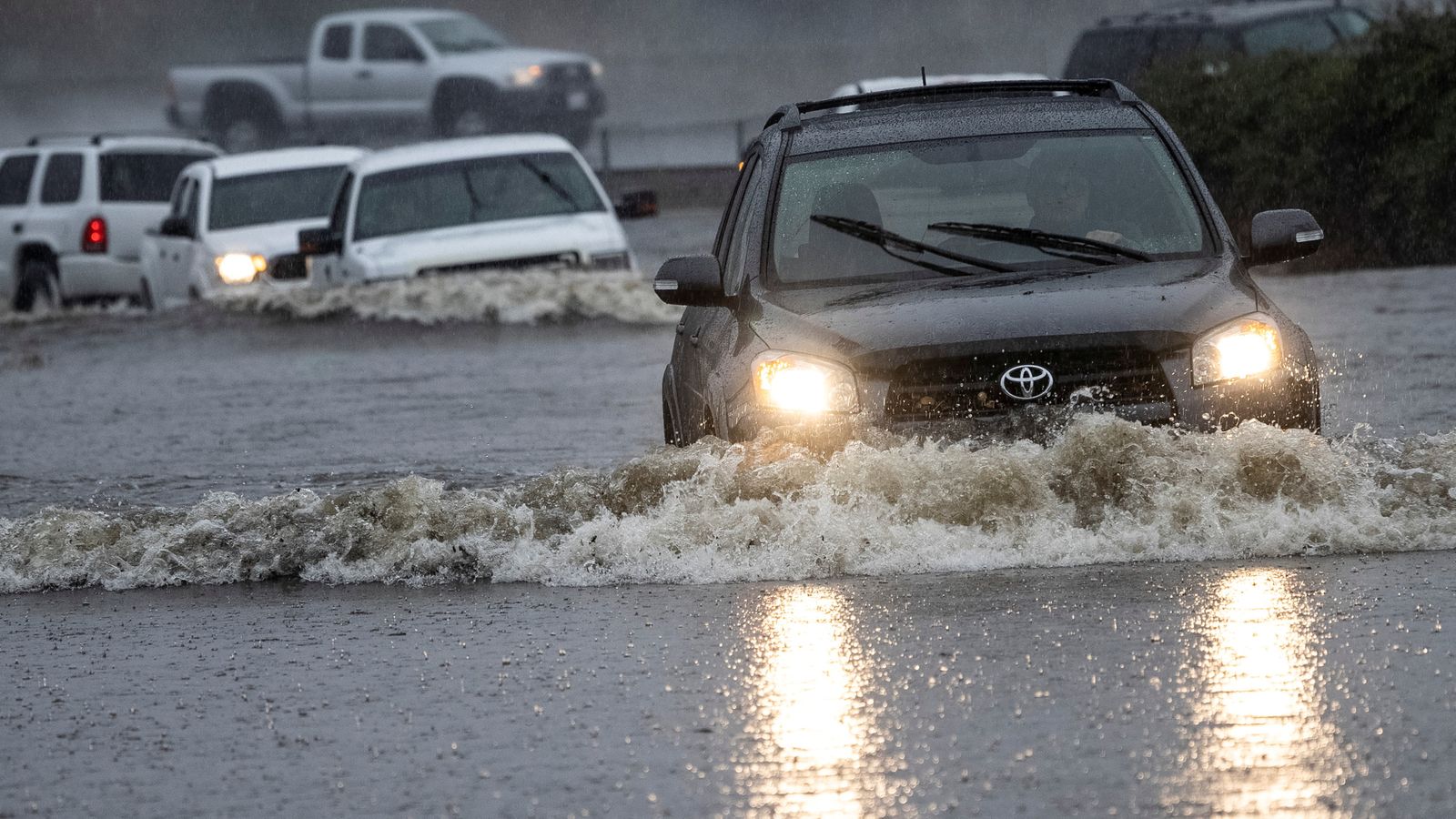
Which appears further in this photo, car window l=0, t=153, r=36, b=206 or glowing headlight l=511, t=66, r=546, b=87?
glowing headlight l=511, t=66, r=546, b=87

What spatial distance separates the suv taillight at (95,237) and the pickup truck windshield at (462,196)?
6.77m

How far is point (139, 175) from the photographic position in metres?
26.8

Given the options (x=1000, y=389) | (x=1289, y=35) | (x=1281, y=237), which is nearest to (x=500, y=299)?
(x=1281, y=237)

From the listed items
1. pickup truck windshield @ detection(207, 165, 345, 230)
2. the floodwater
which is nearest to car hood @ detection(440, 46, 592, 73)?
pickup truck windshield @ detection(207, 165, 345, 230)

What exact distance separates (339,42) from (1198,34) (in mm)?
14902

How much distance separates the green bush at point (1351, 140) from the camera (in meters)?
22.4

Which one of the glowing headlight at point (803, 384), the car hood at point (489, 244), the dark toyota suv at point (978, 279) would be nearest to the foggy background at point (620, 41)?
the car hood at point (489, 244)

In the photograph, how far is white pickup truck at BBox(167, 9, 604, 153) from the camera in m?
37.3

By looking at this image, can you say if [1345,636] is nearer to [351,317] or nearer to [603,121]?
[351,317]

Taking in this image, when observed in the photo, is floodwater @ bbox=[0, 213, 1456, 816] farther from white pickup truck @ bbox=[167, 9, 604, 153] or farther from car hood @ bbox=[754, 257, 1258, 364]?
white pickup truck @ bbox=[167, 9, 604, 153]

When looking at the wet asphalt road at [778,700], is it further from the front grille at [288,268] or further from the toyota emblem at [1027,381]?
the front grille at [288,268]

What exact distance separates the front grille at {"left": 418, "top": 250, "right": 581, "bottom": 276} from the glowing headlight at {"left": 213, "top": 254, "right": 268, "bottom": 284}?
311cm

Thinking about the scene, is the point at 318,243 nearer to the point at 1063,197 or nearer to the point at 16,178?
the point at 16,178

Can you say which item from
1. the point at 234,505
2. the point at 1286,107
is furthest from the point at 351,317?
the point at 234,505
